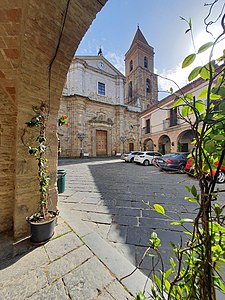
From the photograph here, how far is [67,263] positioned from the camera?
5.30ft

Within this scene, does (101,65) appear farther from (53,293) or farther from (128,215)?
(53,293)

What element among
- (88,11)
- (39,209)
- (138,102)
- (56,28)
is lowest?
(39,209)

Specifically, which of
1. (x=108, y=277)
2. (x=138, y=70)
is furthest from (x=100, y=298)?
(x=138, y=70)

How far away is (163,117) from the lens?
16.3 metres

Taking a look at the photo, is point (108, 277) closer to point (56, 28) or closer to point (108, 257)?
point (108, 257)

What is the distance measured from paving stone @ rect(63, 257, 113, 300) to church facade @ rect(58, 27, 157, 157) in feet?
51.5

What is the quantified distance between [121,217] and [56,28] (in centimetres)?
337

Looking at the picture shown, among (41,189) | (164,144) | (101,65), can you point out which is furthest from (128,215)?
(101,65)

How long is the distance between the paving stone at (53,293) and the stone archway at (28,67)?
1.08m

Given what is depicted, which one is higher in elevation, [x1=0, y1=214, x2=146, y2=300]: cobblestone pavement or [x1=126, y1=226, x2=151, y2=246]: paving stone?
[x1=0, y1=214, x2=146, y2=300]: cobblestone pavement

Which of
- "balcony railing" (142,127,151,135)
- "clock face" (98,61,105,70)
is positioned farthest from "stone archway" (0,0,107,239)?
"clock face" (98,61,105,70)

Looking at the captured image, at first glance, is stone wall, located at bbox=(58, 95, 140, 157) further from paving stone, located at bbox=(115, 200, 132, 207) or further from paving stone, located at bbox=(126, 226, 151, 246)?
paving stone, located at bbox=(126, 226, 151, 246)

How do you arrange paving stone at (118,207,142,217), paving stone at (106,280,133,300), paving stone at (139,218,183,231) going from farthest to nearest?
paving stone at (118,207,142,217), paving stone at (139,218,183,231), paving stone at (106,280,133,300)

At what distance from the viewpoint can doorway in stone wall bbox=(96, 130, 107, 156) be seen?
19.3 metres
